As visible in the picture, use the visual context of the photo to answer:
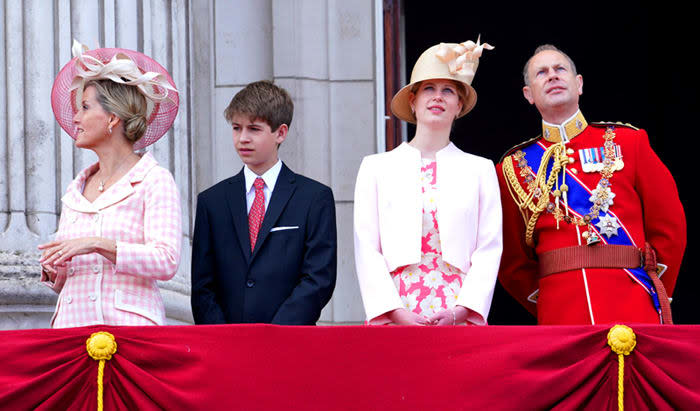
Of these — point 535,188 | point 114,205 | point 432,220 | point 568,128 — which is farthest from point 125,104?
point 568,128

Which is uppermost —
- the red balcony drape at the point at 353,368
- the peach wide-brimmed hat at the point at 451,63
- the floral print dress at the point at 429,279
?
the peach wide-brimmed hat at the point at 451,63

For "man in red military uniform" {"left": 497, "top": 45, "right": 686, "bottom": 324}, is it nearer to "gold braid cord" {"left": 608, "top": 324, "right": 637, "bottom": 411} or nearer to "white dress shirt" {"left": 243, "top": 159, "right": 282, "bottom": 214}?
"gold braid cord" {"left": 608, "top": 324, "right": 637, "bottom": 411}

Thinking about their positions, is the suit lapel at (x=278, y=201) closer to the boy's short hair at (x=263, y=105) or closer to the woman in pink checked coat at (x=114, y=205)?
the boy's short hair at (x=263, y=105)

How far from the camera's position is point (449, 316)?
4949mm

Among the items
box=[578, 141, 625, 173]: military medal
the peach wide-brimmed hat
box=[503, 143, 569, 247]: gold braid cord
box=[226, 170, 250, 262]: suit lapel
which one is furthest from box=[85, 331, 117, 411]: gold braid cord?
box=[578, 141, 625, 173]: military medal

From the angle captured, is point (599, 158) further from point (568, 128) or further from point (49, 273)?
point (49, 273)

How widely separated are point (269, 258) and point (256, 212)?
0.24 meters

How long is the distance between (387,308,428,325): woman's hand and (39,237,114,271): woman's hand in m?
1.11

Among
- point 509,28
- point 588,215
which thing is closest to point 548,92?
point 588,215

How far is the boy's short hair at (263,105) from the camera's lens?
5359 millimetres

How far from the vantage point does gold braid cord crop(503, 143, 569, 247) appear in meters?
5.51

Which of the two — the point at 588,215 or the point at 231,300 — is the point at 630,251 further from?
the point at 231,300

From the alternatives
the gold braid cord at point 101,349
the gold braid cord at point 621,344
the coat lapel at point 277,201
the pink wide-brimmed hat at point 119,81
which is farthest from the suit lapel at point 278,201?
the gold braid cord at point 621,344

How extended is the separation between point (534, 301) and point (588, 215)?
51 cm
